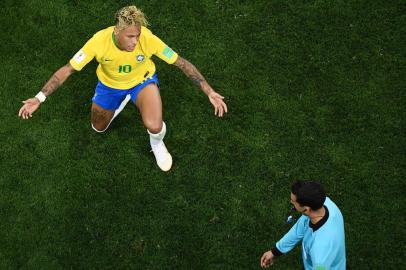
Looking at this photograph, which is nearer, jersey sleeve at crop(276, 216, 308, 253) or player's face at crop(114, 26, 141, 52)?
jersey sleeve at crop(276, 216, 308, 253)

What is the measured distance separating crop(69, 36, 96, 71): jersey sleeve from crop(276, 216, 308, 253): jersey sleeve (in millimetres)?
3241

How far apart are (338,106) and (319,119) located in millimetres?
398

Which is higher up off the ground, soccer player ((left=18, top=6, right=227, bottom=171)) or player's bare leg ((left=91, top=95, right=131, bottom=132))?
soccer player ((left=18, top=6, right=227, bottom=171))

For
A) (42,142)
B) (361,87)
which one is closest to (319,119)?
(361,87)

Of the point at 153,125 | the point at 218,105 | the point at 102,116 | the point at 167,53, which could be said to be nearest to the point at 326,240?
the point at 218,105

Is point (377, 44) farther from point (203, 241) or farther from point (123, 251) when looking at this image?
point (123, 251)

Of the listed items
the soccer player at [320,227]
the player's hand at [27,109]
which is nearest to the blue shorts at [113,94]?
the player's hand at [27,109]

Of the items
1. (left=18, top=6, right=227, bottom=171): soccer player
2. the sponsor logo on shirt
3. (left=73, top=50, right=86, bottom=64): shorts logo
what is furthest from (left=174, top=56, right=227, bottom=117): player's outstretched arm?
(left=73, top=50, right=86, bottom=64): shorts logo

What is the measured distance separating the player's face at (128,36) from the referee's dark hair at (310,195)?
2.82m

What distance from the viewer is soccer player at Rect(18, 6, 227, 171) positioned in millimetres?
6828

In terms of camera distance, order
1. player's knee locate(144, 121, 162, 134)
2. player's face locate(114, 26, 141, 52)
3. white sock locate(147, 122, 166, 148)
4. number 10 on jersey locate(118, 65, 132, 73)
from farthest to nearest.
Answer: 1. white sock locate(147, 122, 166, 148)
2. player's knee locate(144, 121, 162, 134)
3. number 10 on jersey locate(118, 65, 132, 73)
4. player's face locate(114, 26, 141, 52)

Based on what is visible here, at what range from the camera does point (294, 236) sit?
5895 mm

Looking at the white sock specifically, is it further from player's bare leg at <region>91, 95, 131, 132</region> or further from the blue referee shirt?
the blue referee shirt

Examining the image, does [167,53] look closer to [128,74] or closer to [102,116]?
[128,74]
